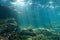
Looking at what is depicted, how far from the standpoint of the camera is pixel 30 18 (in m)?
14.7

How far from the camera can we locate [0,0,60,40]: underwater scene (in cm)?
1071

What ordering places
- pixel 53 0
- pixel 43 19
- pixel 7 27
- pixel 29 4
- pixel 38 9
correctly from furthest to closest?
pixel 43 19 → pixel 38 9 → pixel 29 4 → pixel 53 0 → pixel 7 27

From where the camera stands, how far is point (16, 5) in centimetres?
1294

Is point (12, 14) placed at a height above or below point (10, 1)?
below

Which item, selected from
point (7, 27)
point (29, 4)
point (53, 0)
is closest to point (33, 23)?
point (29, 4)

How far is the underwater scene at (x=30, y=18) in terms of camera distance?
1071 centimetres

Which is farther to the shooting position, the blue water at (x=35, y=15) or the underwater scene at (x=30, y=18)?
the blue water at (x=35, y=15)

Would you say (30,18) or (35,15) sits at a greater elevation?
(35,15)

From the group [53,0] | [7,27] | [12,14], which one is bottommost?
[7,27]

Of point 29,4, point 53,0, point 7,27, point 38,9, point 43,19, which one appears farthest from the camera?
point 43,19

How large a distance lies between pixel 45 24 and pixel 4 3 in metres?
6.39

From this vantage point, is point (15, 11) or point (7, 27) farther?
point (15, 11)

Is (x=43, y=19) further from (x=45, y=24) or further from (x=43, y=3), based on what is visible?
(x=43, y=3)

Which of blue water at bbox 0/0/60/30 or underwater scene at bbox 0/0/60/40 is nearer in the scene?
underwater scene at bbox 0/0/60/40
